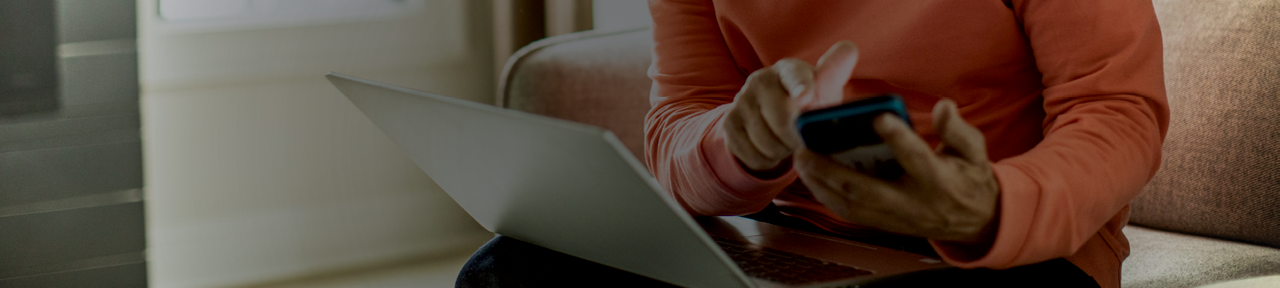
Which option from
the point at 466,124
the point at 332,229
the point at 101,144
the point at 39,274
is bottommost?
the point at 332,229

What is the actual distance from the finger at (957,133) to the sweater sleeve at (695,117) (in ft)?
0.50

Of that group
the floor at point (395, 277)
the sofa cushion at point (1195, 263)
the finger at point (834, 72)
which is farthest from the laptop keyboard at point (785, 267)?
the floor at point (395, 277)

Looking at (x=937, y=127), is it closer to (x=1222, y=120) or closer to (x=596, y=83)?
(x=1222, y=120)

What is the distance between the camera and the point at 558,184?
407 mm

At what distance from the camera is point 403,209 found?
193 cm

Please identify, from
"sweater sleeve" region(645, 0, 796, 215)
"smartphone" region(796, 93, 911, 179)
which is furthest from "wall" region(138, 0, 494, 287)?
"smartphone" region(796, 93, 911, 179)

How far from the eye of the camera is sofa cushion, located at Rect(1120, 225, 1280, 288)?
2.46ft

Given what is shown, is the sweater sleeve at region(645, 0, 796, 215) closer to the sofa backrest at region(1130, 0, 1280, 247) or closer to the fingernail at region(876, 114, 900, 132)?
the fingernail at region(876, 114, 900, 132)

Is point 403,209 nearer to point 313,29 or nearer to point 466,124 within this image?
point 313,29

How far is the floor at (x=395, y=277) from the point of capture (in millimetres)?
1787

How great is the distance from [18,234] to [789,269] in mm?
1013

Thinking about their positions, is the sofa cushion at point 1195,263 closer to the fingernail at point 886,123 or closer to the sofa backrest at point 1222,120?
the sofa backrest at point 1222,120

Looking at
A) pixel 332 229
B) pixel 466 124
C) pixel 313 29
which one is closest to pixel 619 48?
pixel 466 124

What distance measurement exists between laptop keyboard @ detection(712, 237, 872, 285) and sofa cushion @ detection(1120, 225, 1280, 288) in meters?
0.41
